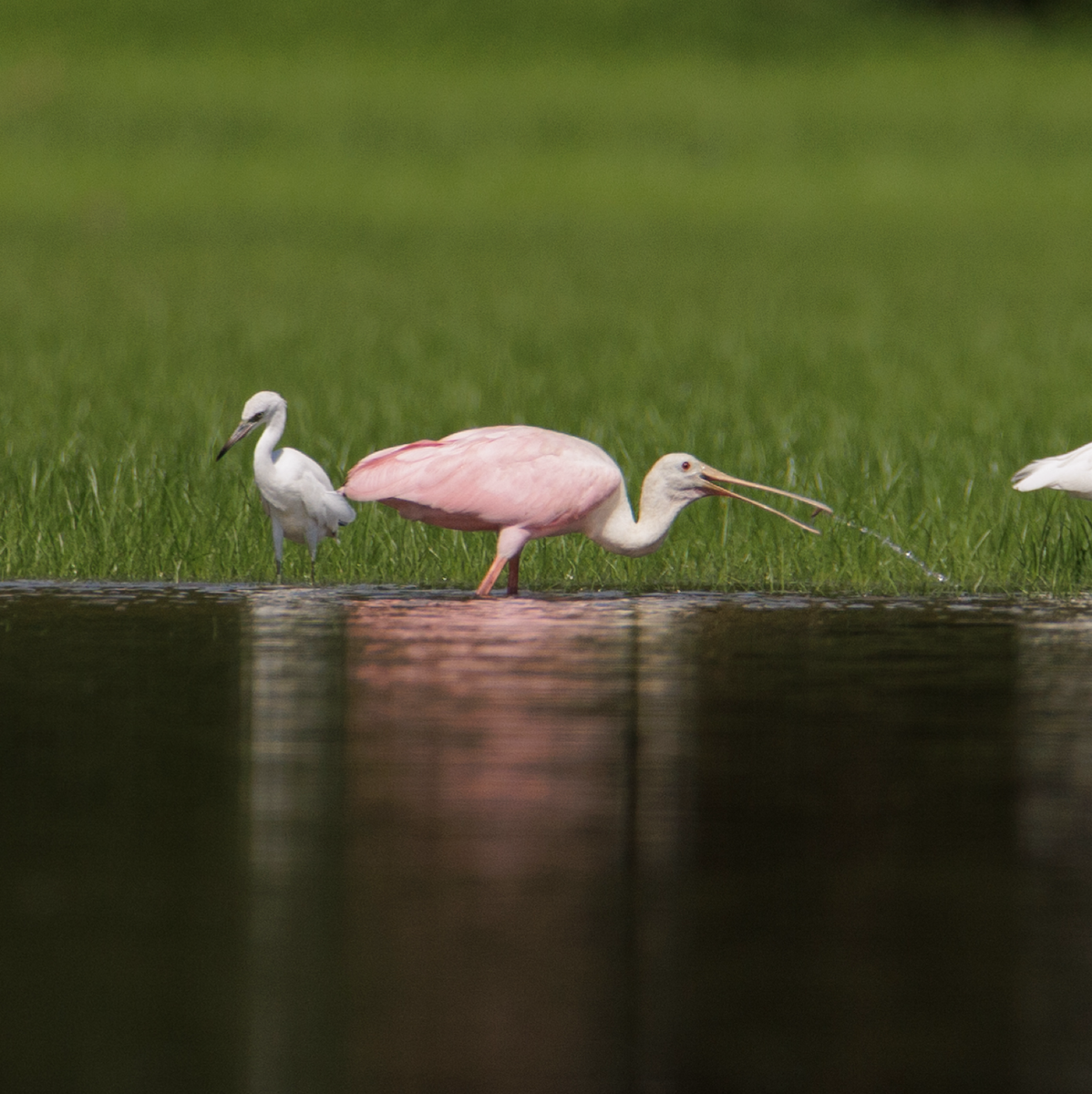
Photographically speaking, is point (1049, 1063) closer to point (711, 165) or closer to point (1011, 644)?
point (1011, 644)

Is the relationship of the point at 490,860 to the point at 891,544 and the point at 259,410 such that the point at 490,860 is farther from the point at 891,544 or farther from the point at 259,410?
the point at 259,410

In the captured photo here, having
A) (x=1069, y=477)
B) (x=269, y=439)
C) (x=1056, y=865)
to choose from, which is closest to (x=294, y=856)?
(x=1056, y=865)

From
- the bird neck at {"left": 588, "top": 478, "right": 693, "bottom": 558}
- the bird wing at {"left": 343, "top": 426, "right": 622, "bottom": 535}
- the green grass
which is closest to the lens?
the bird wing at {"left": 343, "top": 426, "right": 622, "bottom": 535}

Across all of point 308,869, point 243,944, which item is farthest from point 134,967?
point 308,869

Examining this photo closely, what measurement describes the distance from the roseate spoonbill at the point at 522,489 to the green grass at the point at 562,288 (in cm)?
38

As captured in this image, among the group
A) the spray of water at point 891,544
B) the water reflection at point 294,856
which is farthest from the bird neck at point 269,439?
the spray of water at point 891,544

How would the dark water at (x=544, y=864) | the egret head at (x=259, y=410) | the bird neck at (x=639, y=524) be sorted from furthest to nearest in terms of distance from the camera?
1. the egret head at (x=259, y=410)
2. the bird neck at (x=639, y=524)
3. the dark water at (x=544, y=864)

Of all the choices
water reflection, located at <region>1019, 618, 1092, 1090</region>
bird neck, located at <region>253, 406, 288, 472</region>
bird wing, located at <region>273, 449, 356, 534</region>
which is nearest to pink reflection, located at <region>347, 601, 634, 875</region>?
bird wing, located at <region>273, 449, 356, 534</region>

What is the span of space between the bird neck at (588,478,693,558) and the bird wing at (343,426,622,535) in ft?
0.51

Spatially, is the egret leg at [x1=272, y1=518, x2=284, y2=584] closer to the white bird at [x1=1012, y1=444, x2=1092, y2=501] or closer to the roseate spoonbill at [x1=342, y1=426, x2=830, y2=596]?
the roseate spoonbill at [x1=342, y1=426, x2=830, y2=596]

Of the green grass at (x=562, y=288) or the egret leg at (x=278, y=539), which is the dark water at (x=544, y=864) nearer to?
the egret leg at (x=278, y=539)

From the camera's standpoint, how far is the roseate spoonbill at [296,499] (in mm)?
10961

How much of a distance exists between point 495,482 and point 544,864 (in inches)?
205

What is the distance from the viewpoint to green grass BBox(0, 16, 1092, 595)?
39.9 feet
